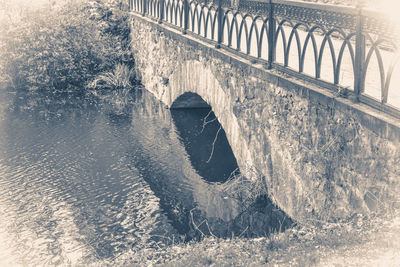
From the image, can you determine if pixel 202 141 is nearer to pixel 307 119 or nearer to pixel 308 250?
pixel 307 119

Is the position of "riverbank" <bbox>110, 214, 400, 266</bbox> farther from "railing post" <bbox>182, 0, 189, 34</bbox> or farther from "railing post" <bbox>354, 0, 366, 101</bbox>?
"railing post" <bbox>182, 0, 189, 34</bbox>

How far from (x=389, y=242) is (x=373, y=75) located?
143 inches

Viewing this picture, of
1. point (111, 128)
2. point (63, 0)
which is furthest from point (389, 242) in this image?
point (63, 0)

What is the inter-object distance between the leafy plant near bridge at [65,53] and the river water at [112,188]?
10.9ft

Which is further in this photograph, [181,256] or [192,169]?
[192,169]

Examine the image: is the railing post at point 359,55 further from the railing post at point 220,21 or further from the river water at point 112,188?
the railing post at point 220,21

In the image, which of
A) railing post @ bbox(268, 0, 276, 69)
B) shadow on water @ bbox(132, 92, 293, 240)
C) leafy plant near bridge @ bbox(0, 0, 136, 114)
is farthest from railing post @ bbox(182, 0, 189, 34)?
leafy plant near bridge @ bbox(0, 0, 136, 114)

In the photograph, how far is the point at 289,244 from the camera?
5.73 m

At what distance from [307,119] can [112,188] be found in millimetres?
4571

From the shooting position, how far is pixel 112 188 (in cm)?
1010

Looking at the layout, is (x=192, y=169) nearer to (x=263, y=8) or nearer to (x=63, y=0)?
(x=263, y=8)

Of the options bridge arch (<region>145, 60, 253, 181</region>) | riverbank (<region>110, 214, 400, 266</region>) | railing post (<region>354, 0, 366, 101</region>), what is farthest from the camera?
bridge arch (<region>145, 60, 253, 181</region>)

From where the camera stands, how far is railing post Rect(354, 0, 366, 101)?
5691 millimetres

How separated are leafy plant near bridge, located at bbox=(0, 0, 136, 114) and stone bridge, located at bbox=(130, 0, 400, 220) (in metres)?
7.61
